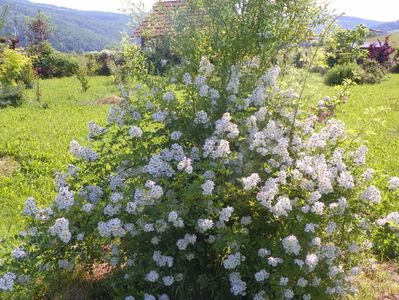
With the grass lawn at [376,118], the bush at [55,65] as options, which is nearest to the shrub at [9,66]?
the grass lawn at [376,118]

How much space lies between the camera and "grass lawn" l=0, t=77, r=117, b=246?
618cm

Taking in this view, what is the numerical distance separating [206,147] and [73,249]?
1.27 meters

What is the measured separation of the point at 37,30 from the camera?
16828mm

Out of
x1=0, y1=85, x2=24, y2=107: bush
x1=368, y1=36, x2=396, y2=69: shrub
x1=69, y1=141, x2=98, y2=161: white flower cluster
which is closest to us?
x1=69, y1=141, x2=98, y2=161: white flower cluster

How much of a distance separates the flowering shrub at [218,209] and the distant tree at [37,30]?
46.9ft

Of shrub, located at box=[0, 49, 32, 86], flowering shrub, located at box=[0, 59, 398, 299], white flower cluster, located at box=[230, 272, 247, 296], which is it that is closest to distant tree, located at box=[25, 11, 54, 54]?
shrub, located at box=[0, 49, 32, 86]

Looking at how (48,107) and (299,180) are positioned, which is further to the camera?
(48,107)

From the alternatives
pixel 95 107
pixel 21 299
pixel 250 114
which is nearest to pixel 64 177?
pixel 21 299

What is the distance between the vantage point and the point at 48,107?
13875 mm

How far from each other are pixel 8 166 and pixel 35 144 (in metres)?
1.27

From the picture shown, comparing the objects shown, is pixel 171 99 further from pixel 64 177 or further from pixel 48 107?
pixel 48 107

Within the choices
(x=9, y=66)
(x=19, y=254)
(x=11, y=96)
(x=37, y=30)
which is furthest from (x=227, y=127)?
(x=37, y=30)

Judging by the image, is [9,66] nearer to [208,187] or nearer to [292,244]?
[208,187]

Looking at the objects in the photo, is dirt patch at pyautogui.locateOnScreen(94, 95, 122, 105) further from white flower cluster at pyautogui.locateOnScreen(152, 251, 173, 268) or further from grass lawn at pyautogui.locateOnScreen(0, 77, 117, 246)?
white flower cluster at pyautogui.locateOnScreen(152, 251, 173, 268)
